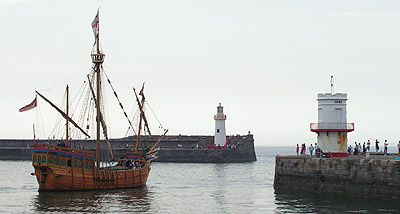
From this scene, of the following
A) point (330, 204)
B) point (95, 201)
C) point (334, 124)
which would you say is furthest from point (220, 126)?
point (330, 204)

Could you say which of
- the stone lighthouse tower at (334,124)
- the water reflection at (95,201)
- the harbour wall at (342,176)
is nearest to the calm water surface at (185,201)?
the water reflection at (95,201)

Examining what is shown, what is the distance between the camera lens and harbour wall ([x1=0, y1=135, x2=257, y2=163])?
110 m

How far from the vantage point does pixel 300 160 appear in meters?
50.1

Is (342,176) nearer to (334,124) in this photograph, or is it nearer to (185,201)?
(334,124)

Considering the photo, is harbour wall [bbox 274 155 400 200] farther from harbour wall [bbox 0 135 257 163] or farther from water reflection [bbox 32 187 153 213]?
harbour wall [bbox 0 135 257 163]

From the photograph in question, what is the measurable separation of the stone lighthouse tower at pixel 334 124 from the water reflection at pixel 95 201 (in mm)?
14699

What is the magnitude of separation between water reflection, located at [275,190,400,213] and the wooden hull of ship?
14834 millimetres

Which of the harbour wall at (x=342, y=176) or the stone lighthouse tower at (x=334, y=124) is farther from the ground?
the stone lighthouse tower at (x=334, y=124)

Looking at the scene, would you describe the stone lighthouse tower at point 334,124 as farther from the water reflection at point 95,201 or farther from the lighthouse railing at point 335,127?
the water reflection at point 95,201

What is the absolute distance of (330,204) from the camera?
42406 mm

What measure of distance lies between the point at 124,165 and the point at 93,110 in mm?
5966

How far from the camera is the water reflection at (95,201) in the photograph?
139ft

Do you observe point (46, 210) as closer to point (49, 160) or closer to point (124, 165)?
point (49, 160)

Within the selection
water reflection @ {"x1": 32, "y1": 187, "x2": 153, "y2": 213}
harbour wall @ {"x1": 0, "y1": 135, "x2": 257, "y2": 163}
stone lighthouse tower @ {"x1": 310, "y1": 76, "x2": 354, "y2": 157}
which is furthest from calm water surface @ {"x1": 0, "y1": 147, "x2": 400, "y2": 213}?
harbour wall @ {"x1": 0, "y1": 135, "x2": 257, "y2": 163}
